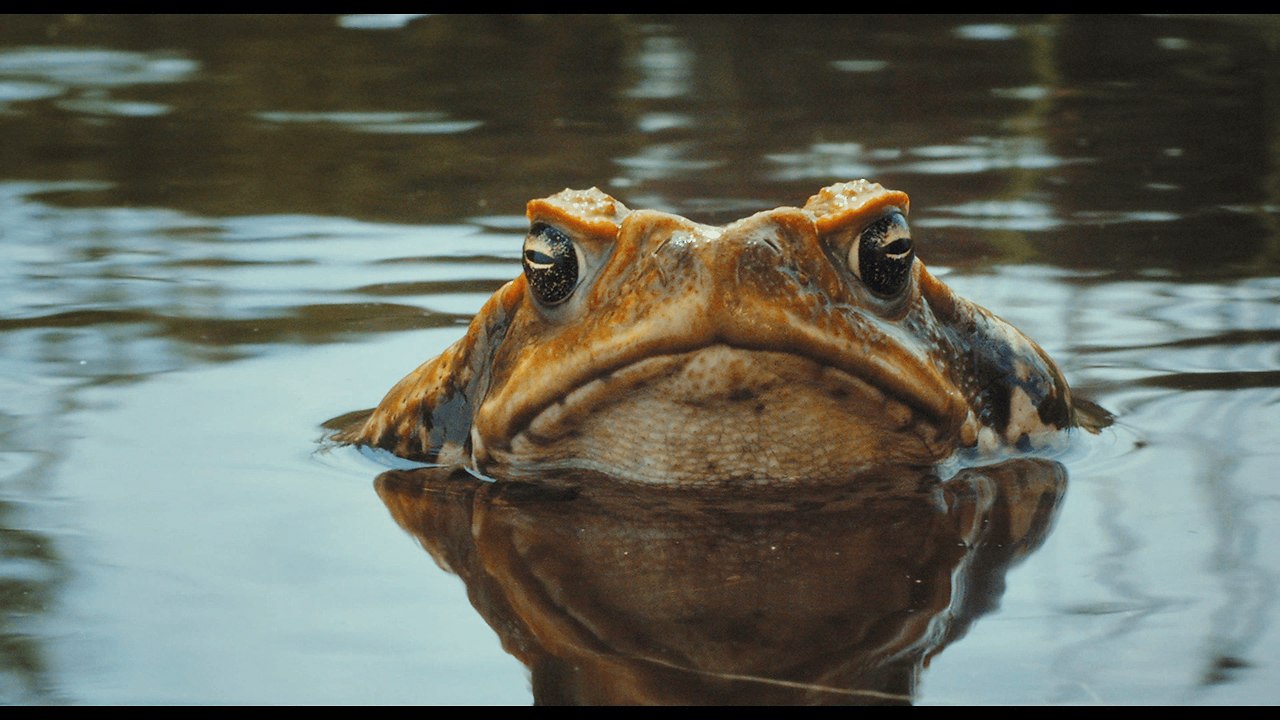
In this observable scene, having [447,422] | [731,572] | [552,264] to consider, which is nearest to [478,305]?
[447,422]

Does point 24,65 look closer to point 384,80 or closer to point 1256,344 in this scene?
point 384,80

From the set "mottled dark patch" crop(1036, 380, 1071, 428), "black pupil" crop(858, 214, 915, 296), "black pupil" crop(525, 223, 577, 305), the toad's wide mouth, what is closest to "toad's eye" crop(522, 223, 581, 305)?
"black pupil" crop(525, 223, 577, 305)

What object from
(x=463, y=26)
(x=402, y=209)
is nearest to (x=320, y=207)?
(x=402, y=209)

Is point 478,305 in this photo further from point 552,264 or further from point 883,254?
point 883,254

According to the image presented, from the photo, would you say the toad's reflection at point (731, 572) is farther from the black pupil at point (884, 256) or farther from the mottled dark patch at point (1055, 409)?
the black pupil at point (884, 256)

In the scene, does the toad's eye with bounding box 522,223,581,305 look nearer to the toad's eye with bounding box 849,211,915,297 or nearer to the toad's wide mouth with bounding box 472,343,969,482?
the toad's wide mouth with bounding box 472,343,969,482

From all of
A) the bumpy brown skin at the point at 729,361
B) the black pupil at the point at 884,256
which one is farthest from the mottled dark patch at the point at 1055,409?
the black pupil at the point at 884,256

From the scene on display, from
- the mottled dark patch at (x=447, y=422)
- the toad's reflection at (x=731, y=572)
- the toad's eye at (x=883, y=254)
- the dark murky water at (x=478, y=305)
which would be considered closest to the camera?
the toad's reflection at (x=731, y=572)
